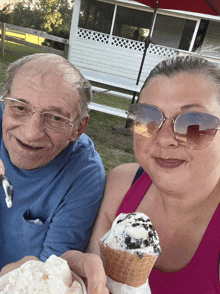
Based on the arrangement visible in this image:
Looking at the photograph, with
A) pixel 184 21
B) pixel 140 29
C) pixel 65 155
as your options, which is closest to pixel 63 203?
pixel 65 155

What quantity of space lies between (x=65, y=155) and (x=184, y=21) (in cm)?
1781

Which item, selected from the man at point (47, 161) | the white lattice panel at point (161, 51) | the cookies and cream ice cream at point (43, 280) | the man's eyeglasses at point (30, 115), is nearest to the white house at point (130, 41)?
the white lattice panel at point (161, 51)

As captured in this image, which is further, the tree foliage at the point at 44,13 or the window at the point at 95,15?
the tree foliage at the point at 44,13

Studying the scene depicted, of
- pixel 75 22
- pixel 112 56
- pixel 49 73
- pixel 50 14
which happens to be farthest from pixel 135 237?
pixel 50 14

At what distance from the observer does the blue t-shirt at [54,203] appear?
5.28ft

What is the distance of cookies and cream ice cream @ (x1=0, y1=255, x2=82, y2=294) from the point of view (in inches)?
27.5

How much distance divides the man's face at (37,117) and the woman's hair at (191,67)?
598 mm

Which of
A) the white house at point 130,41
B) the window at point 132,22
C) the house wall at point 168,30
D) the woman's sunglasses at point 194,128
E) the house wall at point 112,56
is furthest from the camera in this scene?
the window at point 132,22

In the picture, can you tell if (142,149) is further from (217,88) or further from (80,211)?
(80,211)

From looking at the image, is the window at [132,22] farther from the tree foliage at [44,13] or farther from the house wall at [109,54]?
the tree foliage at [44,13]

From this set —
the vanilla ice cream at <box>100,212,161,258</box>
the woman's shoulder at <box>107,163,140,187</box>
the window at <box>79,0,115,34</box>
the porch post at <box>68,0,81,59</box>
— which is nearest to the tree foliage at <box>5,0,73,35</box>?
the window at <box>79,0,115,34</box>

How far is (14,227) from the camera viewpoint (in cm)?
176

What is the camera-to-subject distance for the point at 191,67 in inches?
46.6

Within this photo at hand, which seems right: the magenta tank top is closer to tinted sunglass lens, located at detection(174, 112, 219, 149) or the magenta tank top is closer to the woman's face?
the woman's face
